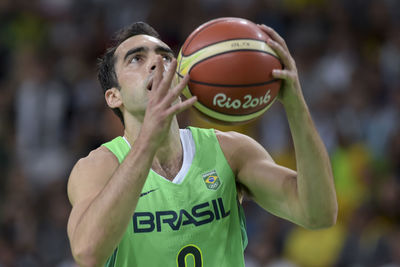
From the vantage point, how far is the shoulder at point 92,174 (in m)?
3.96

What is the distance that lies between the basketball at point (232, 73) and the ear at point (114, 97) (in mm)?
898

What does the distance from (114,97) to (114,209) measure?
140 centimetres

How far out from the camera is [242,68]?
374 cm

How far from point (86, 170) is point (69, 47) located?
26.3ft

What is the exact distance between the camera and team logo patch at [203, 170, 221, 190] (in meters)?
4.33

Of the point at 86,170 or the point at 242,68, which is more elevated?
the point at 242,68

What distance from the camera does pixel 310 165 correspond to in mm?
3898

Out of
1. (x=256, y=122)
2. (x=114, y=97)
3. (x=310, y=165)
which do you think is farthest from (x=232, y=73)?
(x=256, y=122)

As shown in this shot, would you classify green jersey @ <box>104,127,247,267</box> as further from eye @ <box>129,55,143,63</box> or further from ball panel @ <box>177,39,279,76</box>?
ball panel @ <box>177,39,279,76</box>

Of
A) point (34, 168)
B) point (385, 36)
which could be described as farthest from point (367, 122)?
point (34, 168)

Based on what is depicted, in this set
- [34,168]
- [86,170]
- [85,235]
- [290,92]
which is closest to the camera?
[85,235]

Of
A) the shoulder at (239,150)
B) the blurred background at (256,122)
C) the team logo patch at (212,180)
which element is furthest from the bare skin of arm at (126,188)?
the blurred background at (256,122)

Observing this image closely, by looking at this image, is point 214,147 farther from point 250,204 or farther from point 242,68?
point 250,204

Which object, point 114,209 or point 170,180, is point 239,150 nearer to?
point 170,180
